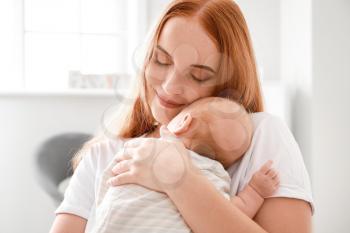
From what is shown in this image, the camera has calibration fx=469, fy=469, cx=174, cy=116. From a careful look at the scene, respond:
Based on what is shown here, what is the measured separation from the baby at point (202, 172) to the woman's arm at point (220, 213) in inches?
0.8

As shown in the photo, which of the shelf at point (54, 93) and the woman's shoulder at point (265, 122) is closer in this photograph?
the woman's shoulder at point (265, 122)

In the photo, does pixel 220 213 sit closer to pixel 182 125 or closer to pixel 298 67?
pixel 182 125

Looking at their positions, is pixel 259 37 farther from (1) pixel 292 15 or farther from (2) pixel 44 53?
(2) pixel 44 53

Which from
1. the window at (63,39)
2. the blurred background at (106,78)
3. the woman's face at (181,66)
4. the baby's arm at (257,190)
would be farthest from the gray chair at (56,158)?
the baby's arm at (257,190)

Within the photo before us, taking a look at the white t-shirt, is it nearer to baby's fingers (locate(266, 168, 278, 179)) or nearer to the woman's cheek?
baby's fingers (locate(266, 168, 278, 179))

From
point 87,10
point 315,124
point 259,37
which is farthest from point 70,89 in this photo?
point 315,124

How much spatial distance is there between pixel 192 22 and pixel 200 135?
0.20 meters

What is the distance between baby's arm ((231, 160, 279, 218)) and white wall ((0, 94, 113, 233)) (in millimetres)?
1858

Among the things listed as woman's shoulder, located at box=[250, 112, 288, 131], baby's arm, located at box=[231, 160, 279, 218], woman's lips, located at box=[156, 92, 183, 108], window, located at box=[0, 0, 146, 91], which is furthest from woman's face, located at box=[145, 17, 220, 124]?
window, located at box=[0, 0, 146, 91]

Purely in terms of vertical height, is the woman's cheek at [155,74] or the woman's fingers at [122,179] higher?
the woman's cheek at [155,74]

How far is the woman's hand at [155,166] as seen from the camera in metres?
0.74

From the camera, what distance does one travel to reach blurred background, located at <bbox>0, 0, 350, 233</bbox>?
2.22 meters

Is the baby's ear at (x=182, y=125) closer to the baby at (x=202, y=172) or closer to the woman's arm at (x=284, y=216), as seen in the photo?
the baby at (x=202, y=172)

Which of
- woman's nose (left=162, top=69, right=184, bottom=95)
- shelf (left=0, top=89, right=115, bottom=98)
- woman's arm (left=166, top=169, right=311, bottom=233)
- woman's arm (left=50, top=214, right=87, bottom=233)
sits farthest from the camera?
shelf (left=0, top=89, right=115, bottom=98)
